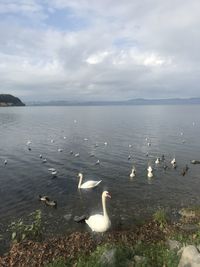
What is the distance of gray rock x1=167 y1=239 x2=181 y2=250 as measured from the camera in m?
17.0

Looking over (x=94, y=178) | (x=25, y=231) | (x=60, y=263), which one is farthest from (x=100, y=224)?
(x=94, y=178)

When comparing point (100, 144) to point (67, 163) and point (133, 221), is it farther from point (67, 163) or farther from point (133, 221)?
point (133, 221)

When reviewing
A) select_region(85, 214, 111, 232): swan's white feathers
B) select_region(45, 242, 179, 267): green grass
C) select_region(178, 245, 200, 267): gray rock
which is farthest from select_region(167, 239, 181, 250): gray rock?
select_region(85, 214, 111, 232): swan's white feathers

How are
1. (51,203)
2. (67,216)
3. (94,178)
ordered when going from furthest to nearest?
(94,178) → (51,203) → (67,216)

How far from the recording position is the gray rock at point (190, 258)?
1420cm

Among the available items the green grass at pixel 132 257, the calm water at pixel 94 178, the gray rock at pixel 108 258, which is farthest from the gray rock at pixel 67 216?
the gray rock at pixel 108 258

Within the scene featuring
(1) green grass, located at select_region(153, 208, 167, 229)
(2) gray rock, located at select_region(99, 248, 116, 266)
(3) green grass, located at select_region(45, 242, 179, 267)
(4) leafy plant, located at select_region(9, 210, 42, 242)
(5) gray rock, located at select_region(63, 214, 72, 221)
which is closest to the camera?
(2) gray rock, located at select_region(99, 248, 116, 266)

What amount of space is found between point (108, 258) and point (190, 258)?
3613mm

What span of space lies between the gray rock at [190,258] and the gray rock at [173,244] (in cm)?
175

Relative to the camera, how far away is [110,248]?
16.8m

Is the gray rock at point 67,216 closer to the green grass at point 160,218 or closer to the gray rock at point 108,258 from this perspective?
the green grass at point 160,218

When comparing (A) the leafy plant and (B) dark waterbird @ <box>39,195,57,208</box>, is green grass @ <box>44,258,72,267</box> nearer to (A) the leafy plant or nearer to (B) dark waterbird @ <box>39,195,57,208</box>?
(A) the leafy plant

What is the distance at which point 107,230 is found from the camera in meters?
22.4

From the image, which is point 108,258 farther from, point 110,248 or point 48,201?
point 48,201
